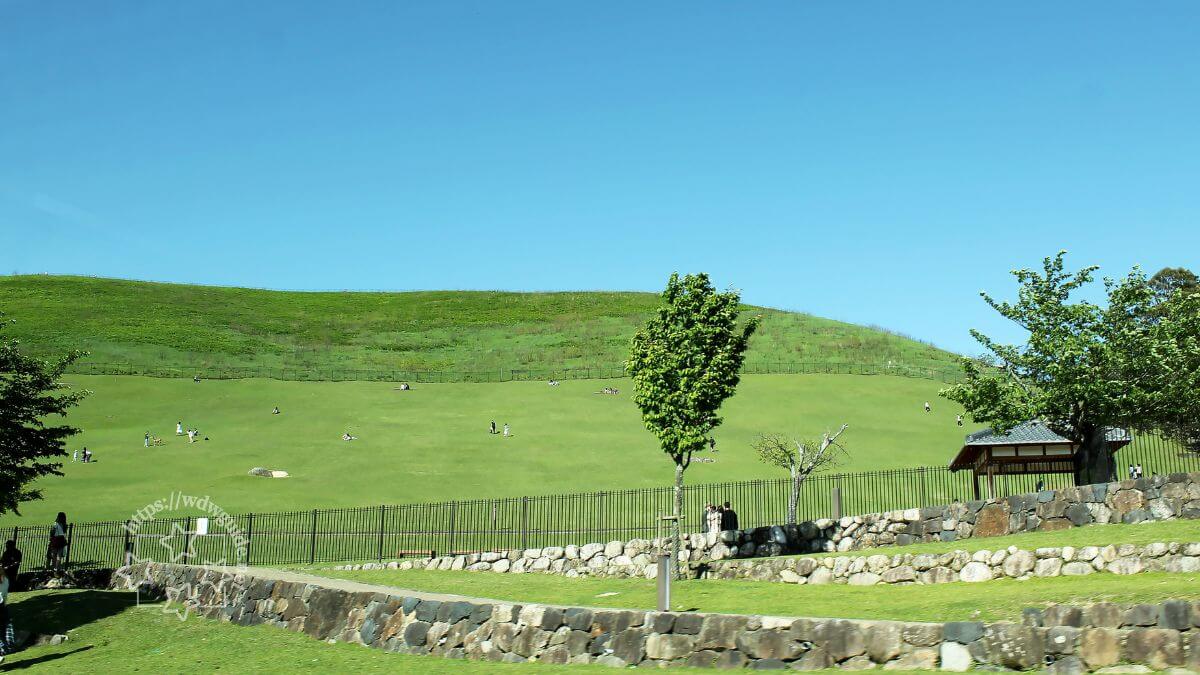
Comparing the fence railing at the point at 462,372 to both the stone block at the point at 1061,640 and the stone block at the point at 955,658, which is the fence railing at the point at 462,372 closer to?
the stone block at the point at 955,658

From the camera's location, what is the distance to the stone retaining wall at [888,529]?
80.6ft

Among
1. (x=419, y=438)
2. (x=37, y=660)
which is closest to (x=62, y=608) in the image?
(x=37, y=660)

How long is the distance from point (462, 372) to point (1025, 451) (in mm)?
66119

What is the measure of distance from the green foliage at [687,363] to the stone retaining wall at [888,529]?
11.1 feet

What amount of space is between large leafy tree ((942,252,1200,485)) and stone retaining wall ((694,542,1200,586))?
12017 mm

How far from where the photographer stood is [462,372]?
313 feet

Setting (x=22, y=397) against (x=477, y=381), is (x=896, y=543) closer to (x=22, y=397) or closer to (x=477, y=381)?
(x=22, y=397)

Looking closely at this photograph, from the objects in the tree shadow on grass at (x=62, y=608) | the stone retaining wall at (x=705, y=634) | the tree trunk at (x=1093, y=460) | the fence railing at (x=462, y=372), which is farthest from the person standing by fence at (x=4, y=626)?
the fence railing at (x=462, y=372)

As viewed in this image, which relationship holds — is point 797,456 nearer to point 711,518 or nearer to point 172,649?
point 711,518

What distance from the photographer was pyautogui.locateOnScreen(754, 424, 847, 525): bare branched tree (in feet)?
127

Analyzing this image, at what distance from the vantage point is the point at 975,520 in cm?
2686

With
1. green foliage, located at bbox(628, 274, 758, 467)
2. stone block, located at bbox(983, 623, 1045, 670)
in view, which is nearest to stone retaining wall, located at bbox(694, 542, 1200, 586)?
green foliage, located at bbox(628, 274, 758, 467)

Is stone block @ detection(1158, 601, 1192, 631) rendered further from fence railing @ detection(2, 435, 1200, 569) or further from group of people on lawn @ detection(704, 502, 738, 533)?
fence railing @ detection(2, 435, 1200, 569)

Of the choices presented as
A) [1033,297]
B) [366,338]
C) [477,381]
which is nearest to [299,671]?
[1033,297]
